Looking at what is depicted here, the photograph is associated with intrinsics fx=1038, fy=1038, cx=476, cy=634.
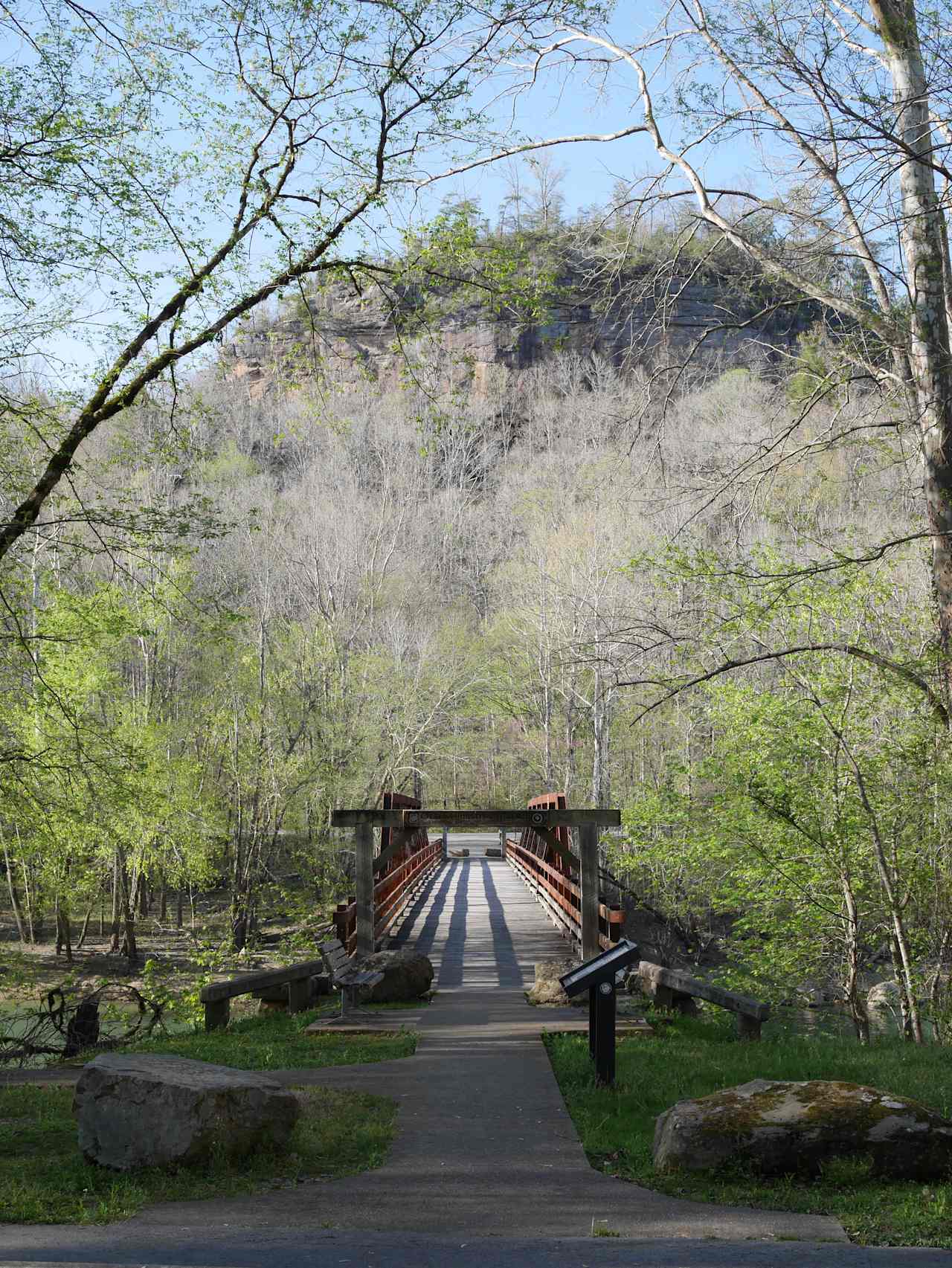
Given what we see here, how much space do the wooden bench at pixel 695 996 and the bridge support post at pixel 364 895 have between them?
3163 millimetres

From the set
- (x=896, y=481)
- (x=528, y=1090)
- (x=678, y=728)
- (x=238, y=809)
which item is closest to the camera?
(x=528, y=1090)

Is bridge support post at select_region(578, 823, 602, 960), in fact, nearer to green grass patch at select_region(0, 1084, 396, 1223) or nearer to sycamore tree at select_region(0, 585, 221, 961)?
sycamore tree at select_region(0, 585, 221, 961)

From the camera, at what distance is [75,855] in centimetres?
2109

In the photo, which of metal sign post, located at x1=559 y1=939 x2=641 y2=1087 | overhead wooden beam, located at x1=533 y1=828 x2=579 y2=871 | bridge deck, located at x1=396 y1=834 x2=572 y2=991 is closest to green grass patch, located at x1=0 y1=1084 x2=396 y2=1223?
metal sign post, located at x1=559 y1=939 x2=641 y2=1087

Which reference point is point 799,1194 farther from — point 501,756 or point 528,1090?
Answer: point 501,756

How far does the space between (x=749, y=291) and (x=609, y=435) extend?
12.4 feet

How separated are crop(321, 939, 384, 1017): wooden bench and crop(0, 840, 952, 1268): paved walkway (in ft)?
9.67

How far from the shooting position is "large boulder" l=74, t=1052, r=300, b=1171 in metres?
4.70

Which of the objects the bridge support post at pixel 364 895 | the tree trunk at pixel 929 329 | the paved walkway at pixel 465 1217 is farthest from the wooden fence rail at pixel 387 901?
the tree trunk at pixel 929 329

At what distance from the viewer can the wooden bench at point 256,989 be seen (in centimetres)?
947

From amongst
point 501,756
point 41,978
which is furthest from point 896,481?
point 501,756

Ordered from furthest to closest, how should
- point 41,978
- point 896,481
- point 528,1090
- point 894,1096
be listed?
point 41,978 < point 896,481 < point 528,1090 < point 894,1096

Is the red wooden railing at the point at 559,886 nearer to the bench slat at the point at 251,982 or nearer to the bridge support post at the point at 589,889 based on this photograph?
the bridge support post at the point at 589,889

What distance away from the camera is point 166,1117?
4707 mm
